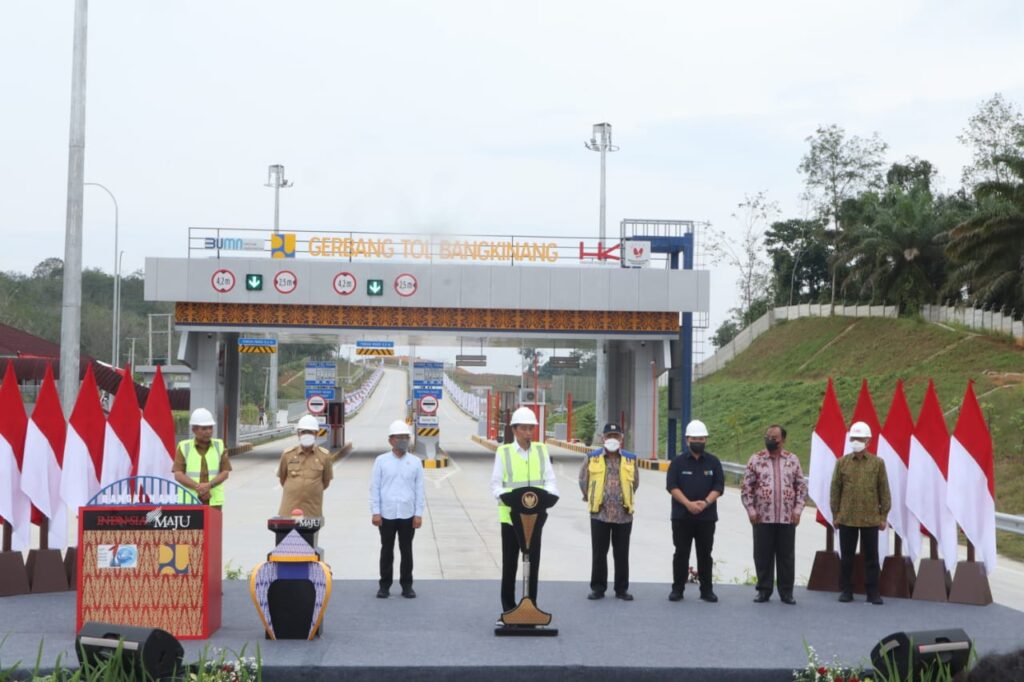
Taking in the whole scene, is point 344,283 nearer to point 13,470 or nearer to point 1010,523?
point 1010,523

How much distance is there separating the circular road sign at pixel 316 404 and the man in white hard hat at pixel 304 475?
3242 cm

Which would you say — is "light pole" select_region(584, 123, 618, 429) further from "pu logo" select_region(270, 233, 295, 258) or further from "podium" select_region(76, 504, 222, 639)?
"podium" select_region(76, 504, 222, 639)

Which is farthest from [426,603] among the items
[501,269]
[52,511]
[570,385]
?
[570,385]

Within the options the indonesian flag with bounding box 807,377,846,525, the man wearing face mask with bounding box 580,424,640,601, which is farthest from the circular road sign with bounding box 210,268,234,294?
the man wearing face mask with bounding box 580,424,640,601

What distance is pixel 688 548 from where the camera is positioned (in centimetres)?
1220

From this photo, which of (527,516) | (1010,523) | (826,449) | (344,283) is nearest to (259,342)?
(344,283)

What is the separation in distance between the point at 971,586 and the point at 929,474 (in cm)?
120

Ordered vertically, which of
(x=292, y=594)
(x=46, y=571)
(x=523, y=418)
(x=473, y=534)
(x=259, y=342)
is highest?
(x=259, y=342)

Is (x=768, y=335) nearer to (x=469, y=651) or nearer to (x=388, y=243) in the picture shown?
(x=388, y=243)

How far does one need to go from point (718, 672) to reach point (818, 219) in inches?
2901

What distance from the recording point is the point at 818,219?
261 ft

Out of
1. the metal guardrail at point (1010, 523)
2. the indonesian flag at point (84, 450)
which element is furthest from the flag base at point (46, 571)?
the metal guardrail at point (1010, 523)

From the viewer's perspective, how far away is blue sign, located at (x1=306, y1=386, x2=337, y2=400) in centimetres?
4609

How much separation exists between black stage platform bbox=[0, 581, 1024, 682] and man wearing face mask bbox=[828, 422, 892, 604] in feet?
1.05
